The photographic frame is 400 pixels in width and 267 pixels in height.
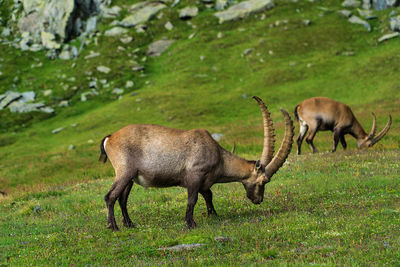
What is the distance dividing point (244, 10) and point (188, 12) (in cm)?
1238

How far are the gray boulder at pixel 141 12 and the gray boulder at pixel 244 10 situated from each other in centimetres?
1479

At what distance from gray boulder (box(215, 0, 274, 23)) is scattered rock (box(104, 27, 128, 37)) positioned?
760 inches

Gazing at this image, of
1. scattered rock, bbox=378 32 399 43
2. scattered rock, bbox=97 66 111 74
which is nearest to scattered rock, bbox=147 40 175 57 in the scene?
scattered rock, bbox=97 66 111 74

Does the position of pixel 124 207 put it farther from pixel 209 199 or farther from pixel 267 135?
pixel 267 135

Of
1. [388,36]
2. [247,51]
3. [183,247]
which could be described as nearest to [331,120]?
[183,247]

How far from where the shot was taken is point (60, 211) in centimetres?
1659

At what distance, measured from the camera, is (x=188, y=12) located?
87188 mm

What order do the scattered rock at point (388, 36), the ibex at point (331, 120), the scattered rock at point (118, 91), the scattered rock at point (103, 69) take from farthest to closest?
the scattered rock at point (103, 69)
the scattered rock at point (118, 91)
the scattered rock at point (388, 36)
the ibex at point (331, 120)

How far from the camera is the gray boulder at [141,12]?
86812 millimetres

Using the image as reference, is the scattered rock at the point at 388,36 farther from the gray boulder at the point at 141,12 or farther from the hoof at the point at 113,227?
the hoof at the point at 113,227

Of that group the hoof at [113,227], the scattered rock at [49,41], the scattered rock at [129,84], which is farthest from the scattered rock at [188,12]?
the hoof at [113,227]

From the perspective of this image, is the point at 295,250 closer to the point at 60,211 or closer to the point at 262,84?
the point at 60,211

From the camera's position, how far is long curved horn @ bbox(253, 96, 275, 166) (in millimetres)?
11953

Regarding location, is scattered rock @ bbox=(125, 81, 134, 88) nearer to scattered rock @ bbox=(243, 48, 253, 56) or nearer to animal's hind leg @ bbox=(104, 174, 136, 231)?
scattered rock @ bbox=(243, 48, 253, 56)
